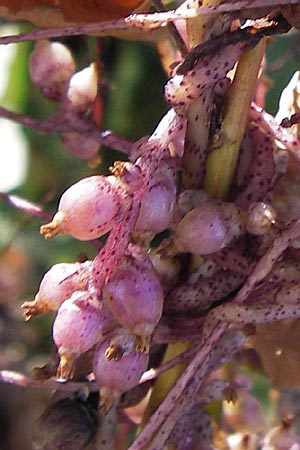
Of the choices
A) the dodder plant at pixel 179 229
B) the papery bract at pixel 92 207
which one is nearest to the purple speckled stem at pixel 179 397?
the dodder plant at pixel 179 229

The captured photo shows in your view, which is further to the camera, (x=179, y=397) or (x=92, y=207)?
(x=179, y=397)

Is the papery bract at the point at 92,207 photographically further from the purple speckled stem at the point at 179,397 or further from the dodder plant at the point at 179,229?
the purple speckled stem at the point at 179,397

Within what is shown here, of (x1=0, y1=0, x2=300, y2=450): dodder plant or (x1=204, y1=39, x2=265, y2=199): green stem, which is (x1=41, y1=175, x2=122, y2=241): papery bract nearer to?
(x1=0, y1=0, x2=300, y2=450): dodder plant

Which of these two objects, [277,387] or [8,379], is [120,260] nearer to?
[8,379]

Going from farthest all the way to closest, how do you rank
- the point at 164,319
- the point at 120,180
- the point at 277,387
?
1. the point at 277,387
2. the point at 164,319
3. the point at 120,180

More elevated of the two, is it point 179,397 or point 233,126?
point 233,126

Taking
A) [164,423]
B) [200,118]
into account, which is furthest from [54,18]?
[164,423]

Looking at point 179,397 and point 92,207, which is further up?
point 92,207

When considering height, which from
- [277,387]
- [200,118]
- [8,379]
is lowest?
[277,387]
